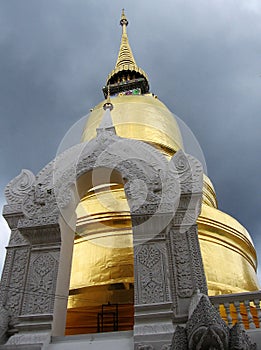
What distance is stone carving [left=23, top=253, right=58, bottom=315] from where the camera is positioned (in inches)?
224

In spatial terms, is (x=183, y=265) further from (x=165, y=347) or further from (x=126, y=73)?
(x=126, y=73)

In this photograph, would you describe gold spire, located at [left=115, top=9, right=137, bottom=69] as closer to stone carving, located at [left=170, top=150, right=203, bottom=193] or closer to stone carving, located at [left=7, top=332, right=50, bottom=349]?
stone carving, located at [left=170, top=150, right=203, bottom=193]

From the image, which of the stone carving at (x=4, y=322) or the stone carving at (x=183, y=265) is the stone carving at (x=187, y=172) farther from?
the stone carving at (x=4, y=322)

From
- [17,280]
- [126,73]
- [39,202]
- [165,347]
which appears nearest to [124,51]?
[126,73]

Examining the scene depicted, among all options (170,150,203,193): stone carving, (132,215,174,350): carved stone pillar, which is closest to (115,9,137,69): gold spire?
(170,150,203,193): stone carving

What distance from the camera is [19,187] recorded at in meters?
7.13

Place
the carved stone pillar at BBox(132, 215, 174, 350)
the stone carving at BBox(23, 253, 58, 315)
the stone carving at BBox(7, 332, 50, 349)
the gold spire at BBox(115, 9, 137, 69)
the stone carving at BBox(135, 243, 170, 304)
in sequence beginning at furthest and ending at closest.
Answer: the gold spire at BBox(115, 9, 137, 69)
the stone carving at BBox(23, 253, 58, 315)
the stone carving at BBox(135, 243, 170, 304)
the stone carving at BBox(7, 332, 50, 349)
the carved stone pillar at BBox(132, 215, 174, 350)

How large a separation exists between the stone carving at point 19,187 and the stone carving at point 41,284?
1.25m

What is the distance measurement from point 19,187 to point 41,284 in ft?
6.54

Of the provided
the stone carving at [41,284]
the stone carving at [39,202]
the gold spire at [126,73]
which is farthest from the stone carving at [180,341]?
the gold spire at [126,73]

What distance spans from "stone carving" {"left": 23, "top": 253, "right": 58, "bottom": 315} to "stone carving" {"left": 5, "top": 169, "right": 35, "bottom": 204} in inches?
49.1

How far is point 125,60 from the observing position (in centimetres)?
2297

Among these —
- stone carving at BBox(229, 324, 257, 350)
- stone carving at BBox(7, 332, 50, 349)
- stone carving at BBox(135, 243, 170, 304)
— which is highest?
stone carving at BBox(135, 243, 170, 304)

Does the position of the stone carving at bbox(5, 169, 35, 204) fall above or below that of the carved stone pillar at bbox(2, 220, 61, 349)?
above
